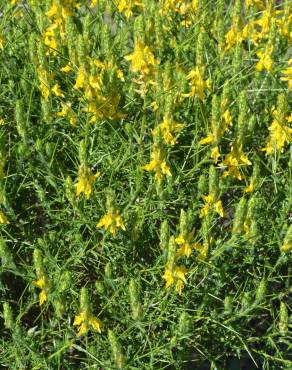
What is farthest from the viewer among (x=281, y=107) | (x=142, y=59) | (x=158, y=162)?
(x=142, y=59)

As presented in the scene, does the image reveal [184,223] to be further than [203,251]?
No

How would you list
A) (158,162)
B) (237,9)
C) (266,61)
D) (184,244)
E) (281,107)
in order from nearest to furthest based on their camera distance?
(184,244), (158,162), (281,107), (266,61), (237,9)

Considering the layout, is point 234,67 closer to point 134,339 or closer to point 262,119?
point 262,119

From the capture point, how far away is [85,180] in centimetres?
229

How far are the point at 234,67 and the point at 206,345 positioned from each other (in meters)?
1.10

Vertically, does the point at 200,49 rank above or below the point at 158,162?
above

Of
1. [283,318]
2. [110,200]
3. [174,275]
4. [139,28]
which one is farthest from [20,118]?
[283,318]

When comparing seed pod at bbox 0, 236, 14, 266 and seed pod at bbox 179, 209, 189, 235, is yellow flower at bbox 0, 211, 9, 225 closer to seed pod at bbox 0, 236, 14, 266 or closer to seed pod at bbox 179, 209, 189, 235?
seed pod at bbox 0, 236, 14, 266

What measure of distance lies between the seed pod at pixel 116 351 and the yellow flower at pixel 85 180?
18.6 inches

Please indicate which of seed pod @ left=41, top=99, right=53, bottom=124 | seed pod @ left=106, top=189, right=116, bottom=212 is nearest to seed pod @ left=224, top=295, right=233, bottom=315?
seed pod @ left=106, top=189, right=116, bottom=212

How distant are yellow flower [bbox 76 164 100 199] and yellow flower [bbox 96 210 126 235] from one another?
10cm

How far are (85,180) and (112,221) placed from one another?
0.54 ft

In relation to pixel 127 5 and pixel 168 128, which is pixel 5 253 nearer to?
pixel 168 128

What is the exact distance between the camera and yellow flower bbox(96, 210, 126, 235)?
2.26 metres
